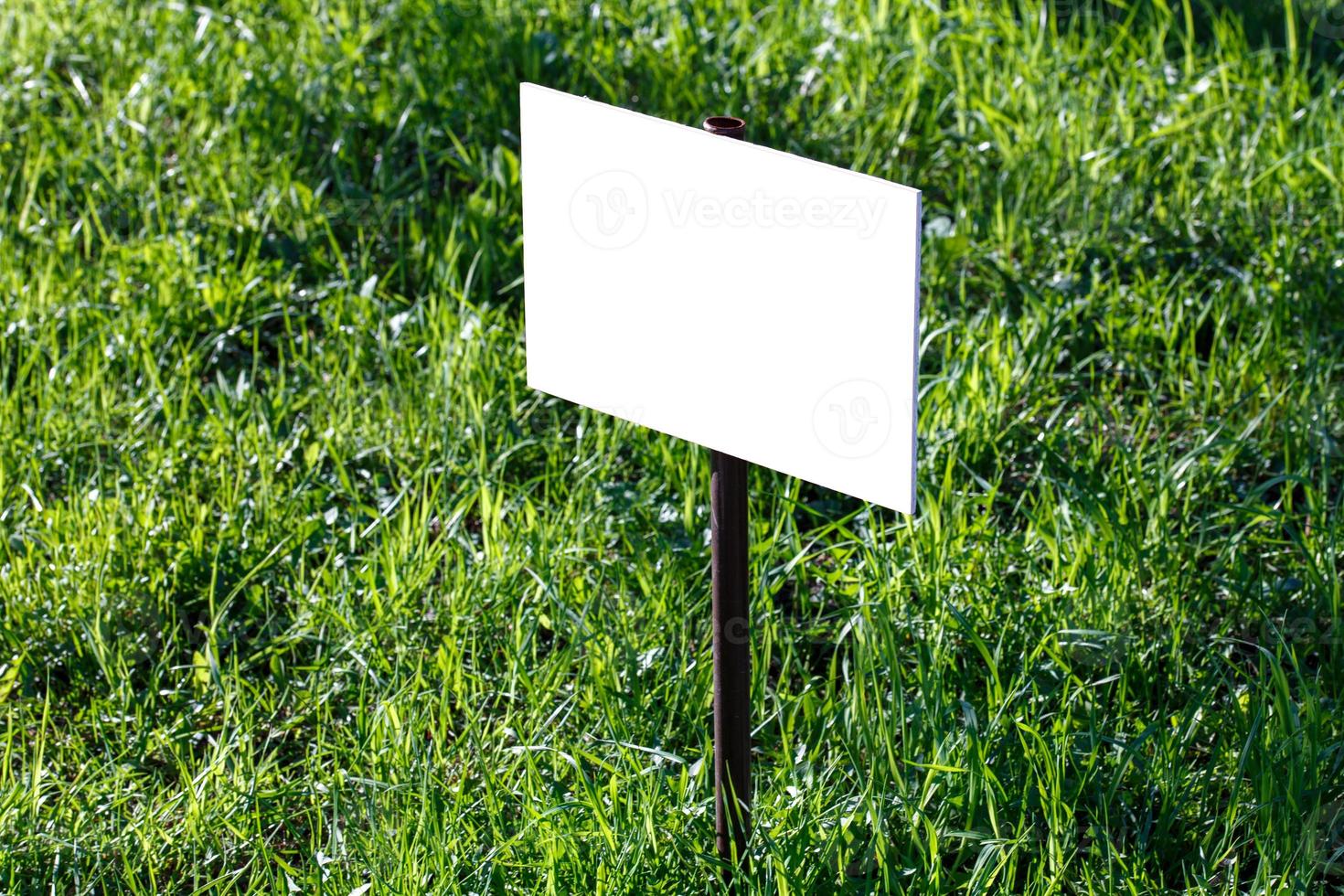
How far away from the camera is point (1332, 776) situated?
196 centimetres

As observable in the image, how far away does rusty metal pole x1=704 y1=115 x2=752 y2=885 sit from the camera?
170 centimetres

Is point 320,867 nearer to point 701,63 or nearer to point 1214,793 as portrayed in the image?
point 1214,793

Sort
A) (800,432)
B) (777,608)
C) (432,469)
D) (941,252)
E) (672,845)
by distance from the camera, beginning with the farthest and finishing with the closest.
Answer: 1. (941,252)
2. (432,469)
3. (777,608)
4. (672,845)
5. (800,432)

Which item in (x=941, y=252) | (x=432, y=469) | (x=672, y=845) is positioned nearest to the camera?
(x=672, y=845)

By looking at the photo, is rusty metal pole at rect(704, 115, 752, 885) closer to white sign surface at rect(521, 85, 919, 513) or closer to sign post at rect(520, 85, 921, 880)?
sign post at rect(520, 85, 921, 880)

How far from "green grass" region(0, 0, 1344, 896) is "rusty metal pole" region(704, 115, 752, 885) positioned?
67 millimetres

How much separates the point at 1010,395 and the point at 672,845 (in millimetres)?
1233

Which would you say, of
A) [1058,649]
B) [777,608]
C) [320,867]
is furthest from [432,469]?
[1058,649]

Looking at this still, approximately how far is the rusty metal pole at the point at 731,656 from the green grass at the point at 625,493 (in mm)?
67

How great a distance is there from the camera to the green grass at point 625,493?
1.98 meters

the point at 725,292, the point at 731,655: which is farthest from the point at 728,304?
the point at 731,655

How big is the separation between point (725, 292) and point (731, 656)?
1.47 feet

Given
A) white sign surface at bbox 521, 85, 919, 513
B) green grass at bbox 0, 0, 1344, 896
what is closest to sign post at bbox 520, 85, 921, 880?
white sign surface at bbox 521, 85, 919, 513

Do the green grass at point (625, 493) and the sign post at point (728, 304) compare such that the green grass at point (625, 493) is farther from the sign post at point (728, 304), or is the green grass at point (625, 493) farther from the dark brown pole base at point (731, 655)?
the sign post at point (728, 304)
